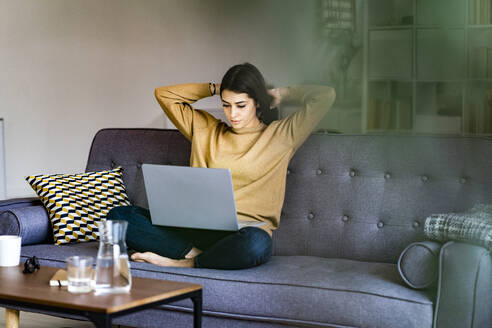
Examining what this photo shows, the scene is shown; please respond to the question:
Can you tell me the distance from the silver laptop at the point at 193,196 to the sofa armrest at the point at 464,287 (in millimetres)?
471

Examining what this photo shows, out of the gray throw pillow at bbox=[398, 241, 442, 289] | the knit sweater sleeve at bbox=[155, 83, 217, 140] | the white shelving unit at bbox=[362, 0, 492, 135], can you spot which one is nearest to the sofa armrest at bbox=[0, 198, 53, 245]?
the knit sweater sleeve at bbox=[155, 83, 217, 140]

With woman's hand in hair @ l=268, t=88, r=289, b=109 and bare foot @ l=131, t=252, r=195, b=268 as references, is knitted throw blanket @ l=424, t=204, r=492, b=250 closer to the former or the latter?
woman's hand in hair @ l=268, t=88, r=289, b=109

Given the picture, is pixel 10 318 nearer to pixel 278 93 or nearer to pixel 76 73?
pixel 278 93

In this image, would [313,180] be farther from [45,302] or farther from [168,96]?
[45,302]

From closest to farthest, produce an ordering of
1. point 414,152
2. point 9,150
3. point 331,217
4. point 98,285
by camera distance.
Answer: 1. point 414,152
2. point 98,285
3. point 331,217
4. point 9,150

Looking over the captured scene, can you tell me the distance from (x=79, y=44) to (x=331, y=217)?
2088 millimetres

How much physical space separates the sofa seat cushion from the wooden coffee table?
0.19 m

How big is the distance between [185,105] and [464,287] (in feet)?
3.32

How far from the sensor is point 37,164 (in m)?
3.29

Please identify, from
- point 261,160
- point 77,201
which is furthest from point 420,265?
point 77,201

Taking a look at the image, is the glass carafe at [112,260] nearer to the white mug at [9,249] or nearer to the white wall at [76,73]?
the white mug at [9,249]

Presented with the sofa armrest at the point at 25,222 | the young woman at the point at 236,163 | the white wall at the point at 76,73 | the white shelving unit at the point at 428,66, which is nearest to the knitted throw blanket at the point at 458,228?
the young woman at the point at 236,163

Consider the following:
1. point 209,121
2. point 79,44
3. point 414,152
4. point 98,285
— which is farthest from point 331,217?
point 79,44

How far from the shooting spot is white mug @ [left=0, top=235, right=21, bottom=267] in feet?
4.57
